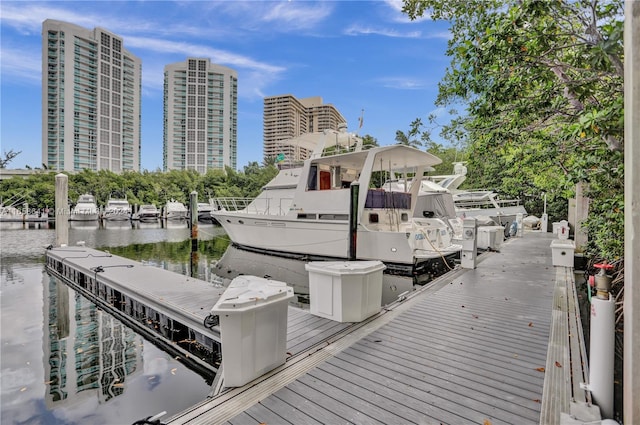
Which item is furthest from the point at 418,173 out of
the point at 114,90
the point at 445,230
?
the point at 114,90

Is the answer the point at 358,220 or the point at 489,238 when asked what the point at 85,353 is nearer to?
the point at 358,220

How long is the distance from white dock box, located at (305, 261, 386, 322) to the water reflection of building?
2472 mm

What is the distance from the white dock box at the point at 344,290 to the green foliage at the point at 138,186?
33.8m

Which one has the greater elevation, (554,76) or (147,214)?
(554,76)

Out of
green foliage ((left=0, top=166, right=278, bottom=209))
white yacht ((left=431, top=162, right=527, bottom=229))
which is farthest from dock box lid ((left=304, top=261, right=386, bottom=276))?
green foliage ((left=0, top=166, right=278, bottom=209))

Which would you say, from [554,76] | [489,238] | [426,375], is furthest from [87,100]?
[426,375]

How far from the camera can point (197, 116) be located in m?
75.3

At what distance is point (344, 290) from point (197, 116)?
268 ft

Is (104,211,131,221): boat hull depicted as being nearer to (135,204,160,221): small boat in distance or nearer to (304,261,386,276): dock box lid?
(135,204,160,221): small boat in distance

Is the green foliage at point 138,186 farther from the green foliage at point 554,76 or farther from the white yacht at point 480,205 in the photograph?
the green foliage at point 554,76

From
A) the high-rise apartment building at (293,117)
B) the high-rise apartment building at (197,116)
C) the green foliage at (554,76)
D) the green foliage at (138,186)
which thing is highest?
the high-rise apartment building at (197,116)

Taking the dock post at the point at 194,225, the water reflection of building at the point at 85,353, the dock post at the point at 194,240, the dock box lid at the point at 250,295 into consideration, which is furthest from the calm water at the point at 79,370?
the dock post at the point at 194,225

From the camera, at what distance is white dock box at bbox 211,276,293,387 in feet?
7.70

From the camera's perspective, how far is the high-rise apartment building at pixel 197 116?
75.3m
